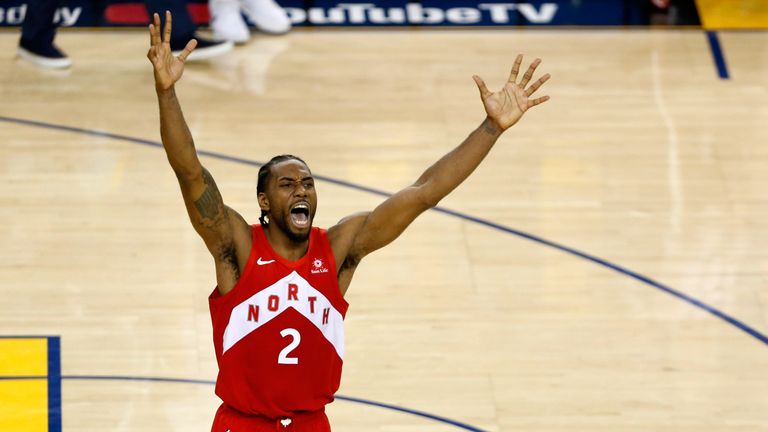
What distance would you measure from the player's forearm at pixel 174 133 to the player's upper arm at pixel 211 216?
105 mm

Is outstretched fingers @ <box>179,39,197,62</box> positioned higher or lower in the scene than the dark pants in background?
higher

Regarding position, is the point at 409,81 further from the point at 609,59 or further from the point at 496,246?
the point at 496,246

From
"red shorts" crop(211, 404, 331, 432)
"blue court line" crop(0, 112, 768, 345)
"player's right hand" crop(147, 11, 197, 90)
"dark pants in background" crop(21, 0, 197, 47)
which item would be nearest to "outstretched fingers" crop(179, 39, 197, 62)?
"player's right hand" crop(147, 11, 197, 90)

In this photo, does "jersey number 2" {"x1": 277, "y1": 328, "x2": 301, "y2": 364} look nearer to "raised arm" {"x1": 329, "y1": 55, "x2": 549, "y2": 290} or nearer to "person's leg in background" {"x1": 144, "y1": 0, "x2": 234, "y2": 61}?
"raised arm" {"x1": 329, "y1": 55, "x2": 549, "y2": 290}

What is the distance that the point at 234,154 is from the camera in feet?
34.4

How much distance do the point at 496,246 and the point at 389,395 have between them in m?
1.84

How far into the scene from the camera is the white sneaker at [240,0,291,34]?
12.5 m

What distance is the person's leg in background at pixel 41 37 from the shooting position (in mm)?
11578

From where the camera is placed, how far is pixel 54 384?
783 centimetres

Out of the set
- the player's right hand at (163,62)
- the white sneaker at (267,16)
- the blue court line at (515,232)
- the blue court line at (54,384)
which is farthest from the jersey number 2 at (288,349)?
the white sneaker at (267,16)

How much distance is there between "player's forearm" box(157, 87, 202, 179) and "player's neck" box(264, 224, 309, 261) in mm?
500

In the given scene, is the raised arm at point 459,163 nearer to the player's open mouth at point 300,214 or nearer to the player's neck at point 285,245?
the player's neck at point 285,245

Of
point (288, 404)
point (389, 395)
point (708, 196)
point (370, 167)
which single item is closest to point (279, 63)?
point (370, 167)

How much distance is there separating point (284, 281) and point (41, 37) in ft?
21.3
